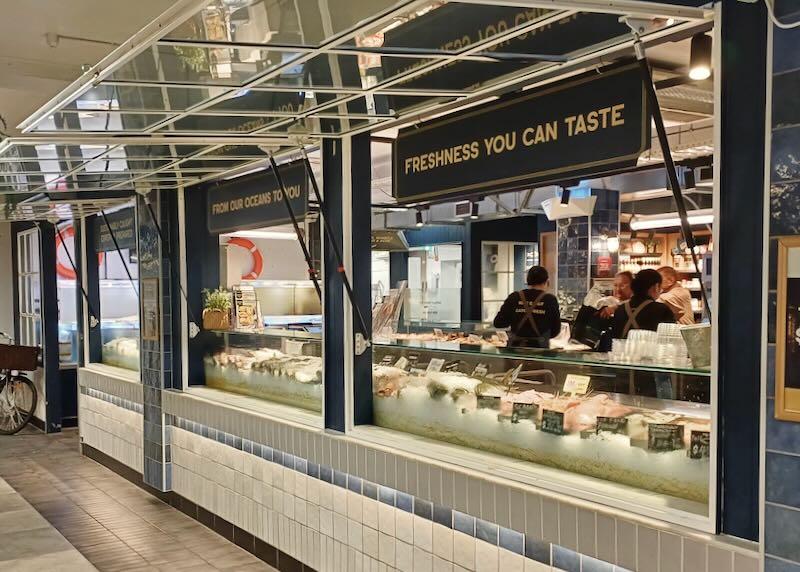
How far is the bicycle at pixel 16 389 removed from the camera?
1002 cm

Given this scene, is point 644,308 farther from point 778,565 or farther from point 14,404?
point 14,404

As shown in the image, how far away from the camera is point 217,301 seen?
21.8 ft

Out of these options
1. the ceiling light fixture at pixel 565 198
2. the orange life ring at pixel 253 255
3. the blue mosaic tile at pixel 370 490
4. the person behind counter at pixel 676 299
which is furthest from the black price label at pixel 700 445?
the orange life ring at pixel 253 255

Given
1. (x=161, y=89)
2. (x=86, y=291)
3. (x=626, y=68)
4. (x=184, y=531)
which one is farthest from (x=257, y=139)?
(x=86, y=291)

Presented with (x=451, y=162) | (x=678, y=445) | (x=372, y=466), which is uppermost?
(x=451, y=162)

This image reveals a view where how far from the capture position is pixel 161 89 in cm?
321

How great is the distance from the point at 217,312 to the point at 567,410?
3991mm

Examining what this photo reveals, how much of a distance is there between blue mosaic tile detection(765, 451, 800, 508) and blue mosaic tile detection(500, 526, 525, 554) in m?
1.25

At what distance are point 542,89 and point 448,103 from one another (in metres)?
0.50

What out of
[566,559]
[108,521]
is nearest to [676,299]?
[566,559]

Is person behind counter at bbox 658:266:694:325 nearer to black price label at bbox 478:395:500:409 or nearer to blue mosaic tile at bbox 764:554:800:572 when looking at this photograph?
black price label at bbox 478:395:500:409

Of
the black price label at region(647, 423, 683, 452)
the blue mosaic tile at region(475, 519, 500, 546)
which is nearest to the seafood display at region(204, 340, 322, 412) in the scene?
the blue mosaic tile at region(475, 519, 500, 546)

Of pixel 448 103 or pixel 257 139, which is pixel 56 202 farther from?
pixel 448 103

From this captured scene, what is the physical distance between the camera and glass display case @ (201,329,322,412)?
5.21m
